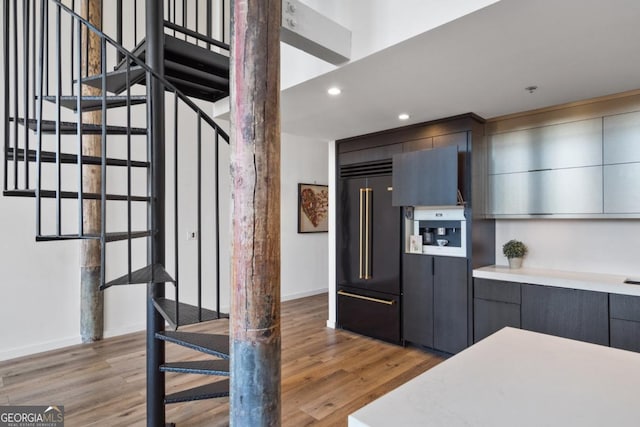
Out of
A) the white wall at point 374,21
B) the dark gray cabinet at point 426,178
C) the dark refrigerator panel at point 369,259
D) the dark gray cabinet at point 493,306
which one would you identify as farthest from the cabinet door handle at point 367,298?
the white wall at point 374,21

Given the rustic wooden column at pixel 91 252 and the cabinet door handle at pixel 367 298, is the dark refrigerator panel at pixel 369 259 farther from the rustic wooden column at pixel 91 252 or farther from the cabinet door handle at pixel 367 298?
the rustic wooden column at pixel 91 252

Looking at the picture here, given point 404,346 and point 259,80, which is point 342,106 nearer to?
point 259,80

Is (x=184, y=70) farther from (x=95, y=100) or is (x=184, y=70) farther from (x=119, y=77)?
(x=95, y=100)

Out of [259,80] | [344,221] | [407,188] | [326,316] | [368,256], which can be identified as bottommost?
Answer: [326,316]

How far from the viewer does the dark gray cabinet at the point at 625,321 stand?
254 centimetres

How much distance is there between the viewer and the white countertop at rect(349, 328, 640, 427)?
88cm

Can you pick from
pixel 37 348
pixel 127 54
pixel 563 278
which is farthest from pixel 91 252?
pixel 563 278

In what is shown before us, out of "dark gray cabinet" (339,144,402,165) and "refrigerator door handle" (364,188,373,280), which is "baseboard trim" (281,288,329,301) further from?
"dark gray cabinet" (339,144,402,165)

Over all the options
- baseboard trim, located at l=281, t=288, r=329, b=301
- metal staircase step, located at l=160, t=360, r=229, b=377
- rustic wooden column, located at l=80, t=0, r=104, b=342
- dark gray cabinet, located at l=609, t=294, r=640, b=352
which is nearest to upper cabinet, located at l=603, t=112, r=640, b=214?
dark gray cabinet, located at l=609, t=294, r=640, b=352

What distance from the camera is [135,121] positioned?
433 centimetres

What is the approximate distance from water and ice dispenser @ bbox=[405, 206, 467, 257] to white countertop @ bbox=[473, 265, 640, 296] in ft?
1.08

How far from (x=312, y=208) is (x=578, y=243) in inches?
161

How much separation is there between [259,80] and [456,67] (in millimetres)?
1468

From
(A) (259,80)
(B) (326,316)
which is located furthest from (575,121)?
(B) (326,316)
